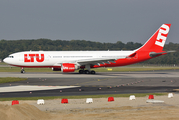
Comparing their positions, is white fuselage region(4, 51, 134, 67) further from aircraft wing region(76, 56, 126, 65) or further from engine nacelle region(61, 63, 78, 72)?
engine nacelle region(61, 63, 78, 72)

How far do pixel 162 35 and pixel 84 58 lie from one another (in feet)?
61.4

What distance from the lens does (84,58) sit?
174 ft

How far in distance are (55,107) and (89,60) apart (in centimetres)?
3235

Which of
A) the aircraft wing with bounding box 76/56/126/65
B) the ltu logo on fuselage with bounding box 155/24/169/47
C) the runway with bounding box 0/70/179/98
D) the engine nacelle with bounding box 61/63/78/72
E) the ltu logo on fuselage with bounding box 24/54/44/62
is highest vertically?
the ltu logo on fuselage with bounding box 155/24/169/47

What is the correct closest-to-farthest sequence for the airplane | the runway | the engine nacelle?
the runway < the engine nacelle < the airplane

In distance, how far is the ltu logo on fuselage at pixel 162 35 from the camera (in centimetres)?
5475

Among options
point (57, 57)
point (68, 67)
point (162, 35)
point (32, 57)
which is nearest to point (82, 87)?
point (68, 67)

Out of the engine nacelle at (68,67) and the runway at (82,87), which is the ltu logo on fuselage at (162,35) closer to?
the runway at (82,87)

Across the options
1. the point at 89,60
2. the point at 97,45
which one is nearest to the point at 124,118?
the point at 89,60

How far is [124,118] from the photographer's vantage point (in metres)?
13.5

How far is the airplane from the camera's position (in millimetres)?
50312

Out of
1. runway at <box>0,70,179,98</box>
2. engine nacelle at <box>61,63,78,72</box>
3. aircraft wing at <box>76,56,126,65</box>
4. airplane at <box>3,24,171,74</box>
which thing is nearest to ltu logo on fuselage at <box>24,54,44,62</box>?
airplane at <box>3,24,171,74</box>

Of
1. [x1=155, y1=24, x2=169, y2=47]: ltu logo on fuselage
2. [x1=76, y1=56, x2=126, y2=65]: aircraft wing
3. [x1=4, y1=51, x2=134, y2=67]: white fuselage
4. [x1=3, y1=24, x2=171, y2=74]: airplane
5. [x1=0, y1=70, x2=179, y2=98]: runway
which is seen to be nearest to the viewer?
[x1=0, y1=70, x2=179, y2=98]: runway

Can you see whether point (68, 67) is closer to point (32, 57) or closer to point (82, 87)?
point (32, 57)
